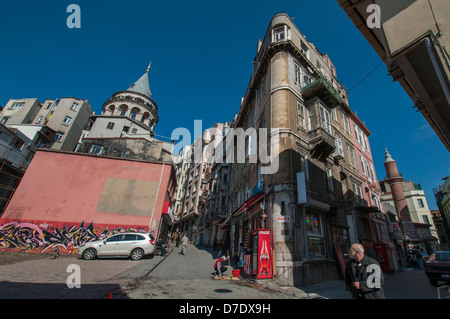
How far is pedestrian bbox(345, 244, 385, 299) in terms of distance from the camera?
3.44m

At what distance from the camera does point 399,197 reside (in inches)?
1278

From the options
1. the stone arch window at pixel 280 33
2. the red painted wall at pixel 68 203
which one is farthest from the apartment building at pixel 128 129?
the stone arch window at pixel 280 33

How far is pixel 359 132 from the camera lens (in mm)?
23750

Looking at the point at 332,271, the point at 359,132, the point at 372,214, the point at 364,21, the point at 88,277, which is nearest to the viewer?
the point at 88,277

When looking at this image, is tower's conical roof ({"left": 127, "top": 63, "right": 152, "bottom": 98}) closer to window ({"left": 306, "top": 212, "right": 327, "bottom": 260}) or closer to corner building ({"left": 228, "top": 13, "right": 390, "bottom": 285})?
corner building ({"left": 228, "top": 13, "right": 390, "bottom": 285})

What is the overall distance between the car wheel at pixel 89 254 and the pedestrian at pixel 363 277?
1345 cm

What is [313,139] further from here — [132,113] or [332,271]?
[132,113]

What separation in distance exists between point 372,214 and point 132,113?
4675 centimetres

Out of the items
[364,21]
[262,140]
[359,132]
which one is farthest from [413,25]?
[359,132]

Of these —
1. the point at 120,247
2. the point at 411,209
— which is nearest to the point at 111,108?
the point at 120,247

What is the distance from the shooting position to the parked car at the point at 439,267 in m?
8.18

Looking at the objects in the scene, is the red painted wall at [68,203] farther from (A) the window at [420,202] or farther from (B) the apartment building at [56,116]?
(A) the window at [420,202]

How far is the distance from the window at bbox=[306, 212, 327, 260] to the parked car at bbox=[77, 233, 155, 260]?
9.89 metres

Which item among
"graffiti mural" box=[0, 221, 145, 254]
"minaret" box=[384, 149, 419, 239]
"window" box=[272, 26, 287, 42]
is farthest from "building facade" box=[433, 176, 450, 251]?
"graffiti mural" box=[0, 221, 145, 254]
